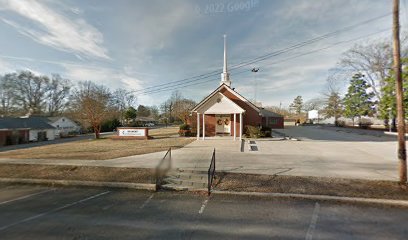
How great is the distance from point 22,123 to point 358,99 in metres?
61.7

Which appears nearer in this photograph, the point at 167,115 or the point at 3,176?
the point at 3,176

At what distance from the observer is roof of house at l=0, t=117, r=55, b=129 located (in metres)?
29.6

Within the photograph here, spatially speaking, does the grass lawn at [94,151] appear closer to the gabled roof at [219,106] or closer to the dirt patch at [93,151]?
the dirt patch at [93,151]

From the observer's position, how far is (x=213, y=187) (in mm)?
6719

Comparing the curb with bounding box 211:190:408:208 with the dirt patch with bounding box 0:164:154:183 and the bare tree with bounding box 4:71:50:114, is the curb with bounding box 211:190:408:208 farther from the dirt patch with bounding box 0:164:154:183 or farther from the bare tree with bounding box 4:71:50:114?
the bare tree with bounding box 4:71:50:114

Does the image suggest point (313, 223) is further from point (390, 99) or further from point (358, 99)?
A: point (358, 99)

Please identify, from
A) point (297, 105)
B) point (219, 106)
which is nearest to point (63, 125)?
point (219, 106)

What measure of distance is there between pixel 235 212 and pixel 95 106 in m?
26.0

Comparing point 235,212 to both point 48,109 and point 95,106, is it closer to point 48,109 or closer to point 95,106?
point 95,106

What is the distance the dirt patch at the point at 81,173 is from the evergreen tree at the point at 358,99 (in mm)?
42878

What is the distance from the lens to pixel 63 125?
44438 millimetres

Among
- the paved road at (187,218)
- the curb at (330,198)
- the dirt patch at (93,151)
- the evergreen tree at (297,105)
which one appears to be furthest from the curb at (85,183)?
the evergreen tree at (297,105)

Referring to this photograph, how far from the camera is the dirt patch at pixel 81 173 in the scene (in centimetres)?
771

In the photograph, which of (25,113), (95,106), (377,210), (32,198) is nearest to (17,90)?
(25,113)
